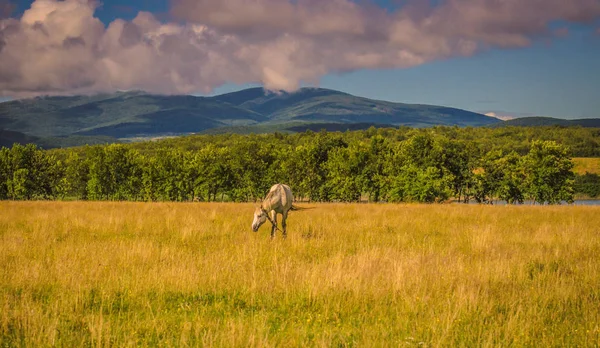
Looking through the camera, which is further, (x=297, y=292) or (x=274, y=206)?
(x=274, y=206)

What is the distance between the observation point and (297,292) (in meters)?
8.16

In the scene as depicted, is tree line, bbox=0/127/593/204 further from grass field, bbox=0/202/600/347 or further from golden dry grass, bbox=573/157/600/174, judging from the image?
golden dry grass, bbox=573/157/600/174

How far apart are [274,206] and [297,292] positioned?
796cm

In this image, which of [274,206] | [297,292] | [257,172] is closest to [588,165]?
[257,172]

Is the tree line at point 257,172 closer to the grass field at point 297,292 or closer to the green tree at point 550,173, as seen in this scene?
the green tree at point 550,173

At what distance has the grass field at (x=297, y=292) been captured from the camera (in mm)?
6234

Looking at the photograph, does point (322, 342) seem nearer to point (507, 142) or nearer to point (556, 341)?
point (556, 341)

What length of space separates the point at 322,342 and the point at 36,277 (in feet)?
21.4

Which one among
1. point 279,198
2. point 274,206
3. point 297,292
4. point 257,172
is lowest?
point 297,292

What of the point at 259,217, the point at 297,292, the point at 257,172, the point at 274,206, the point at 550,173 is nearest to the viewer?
the point at 297,292

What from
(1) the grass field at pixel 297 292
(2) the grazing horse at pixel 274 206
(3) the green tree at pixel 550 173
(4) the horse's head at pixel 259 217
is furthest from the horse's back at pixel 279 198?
(3) the green tree at pixel 550 173

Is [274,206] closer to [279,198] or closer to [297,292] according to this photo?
[279,198]

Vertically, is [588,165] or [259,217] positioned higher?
[588,165]

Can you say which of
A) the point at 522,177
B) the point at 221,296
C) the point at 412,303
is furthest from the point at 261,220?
the point at 522,177
